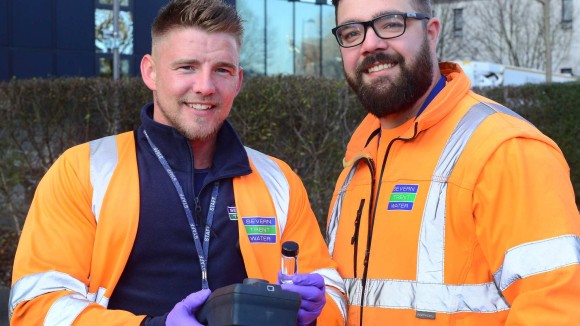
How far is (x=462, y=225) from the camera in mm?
2635

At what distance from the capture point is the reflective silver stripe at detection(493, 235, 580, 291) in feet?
7.74

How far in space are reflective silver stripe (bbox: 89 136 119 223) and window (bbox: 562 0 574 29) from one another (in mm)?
36849

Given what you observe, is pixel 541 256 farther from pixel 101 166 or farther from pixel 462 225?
pixel 101 166

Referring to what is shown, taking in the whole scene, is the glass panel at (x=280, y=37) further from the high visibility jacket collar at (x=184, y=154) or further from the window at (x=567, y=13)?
the high visibility jacket collar at (x=184, y=154)

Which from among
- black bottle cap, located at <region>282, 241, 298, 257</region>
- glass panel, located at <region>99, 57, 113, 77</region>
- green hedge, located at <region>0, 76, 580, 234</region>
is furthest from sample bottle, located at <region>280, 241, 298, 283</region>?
glass panel, located at <region>99, 57, 113, 77</region>

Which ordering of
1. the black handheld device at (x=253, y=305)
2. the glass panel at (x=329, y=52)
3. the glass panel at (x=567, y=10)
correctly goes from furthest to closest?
the glass panel at (x=567, y=10), the glass panel at (x=329, y=52), the black handheld device at (x=253, y=305)

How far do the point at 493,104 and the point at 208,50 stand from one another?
1186 millimetres

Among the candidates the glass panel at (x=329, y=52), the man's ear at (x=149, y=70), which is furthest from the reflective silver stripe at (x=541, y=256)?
the glass panel at (x=329, y=52)

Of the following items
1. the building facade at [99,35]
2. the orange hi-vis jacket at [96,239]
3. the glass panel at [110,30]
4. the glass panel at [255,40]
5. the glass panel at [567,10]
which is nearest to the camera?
the orange hi-vis jacket at [96,239]

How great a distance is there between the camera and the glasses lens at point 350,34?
10.0 feet

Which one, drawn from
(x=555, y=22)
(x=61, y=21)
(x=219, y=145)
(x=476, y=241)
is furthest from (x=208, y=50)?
(x=555, y=22)

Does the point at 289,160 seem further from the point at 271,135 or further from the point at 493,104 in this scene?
the point at 493,104

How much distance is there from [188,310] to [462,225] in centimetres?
102

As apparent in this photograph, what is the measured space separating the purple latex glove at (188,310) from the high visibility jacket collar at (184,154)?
0.79 m
